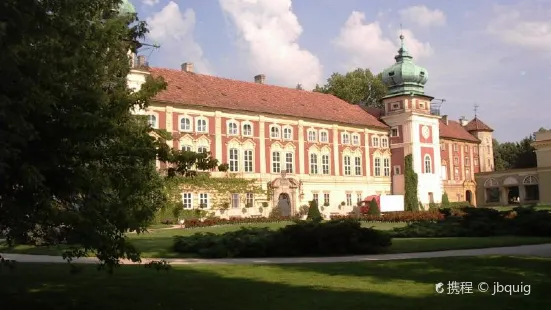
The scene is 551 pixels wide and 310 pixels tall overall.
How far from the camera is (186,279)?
1108cm

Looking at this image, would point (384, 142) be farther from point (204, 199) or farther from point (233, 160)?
point (204, 199)

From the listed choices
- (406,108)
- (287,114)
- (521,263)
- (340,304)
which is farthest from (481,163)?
(340,304)

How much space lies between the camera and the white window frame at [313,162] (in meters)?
47.4

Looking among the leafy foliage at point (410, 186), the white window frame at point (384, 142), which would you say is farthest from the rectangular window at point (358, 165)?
the leafy foliage at point (410, 186)

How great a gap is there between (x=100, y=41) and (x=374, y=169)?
46.5m

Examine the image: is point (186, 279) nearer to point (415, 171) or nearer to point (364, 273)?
point (364, 273)

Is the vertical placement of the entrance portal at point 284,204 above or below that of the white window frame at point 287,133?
below

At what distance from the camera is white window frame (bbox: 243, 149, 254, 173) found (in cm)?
4334

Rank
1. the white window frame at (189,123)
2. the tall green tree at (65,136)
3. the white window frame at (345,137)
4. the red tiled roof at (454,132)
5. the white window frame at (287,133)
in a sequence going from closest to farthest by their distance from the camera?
1. the tall green tree at (65,136)
2. the white window frame at (189,123)
3. the white window frame at (287,133)
4. the white window frame at (345,137)
5. the red tiled roof at (454,132)

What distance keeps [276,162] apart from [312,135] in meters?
4.63

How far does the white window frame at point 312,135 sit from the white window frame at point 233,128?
7.20 metres

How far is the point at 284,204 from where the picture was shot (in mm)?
45375

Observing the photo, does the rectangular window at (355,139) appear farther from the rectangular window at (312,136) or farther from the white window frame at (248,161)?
the white window frame at (248,161)

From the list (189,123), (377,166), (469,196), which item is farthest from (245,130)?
(469,196)
